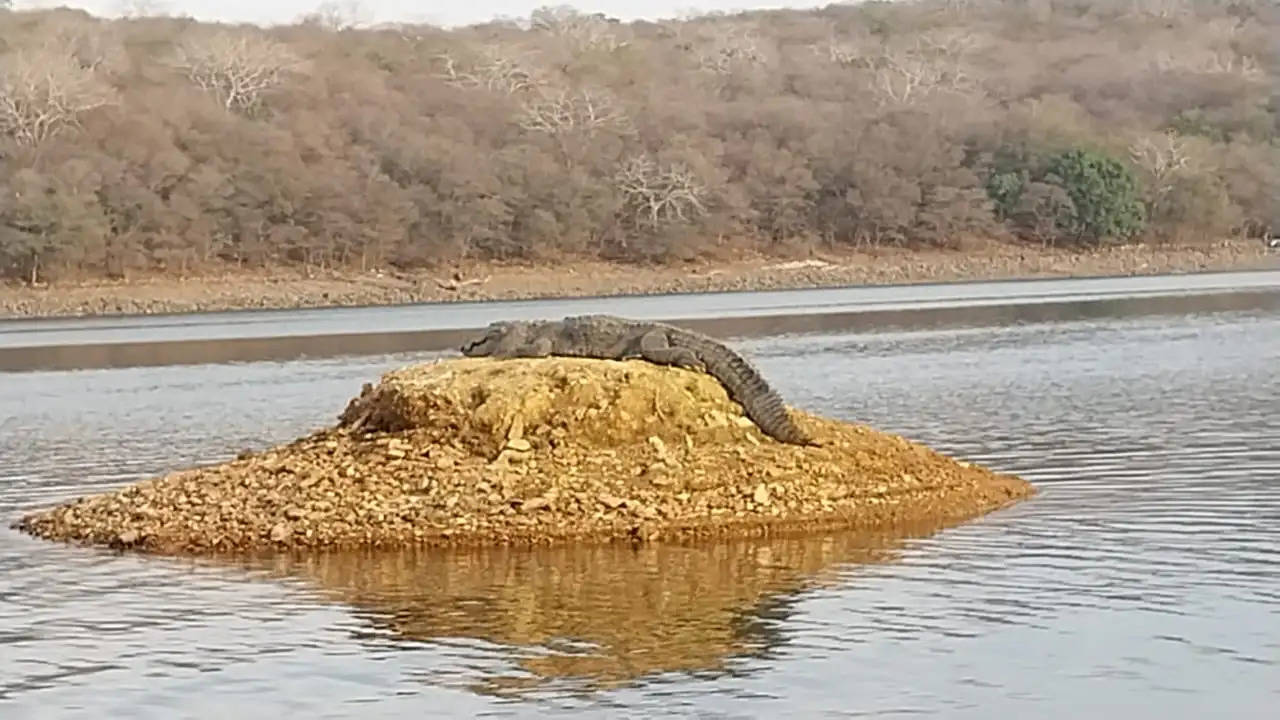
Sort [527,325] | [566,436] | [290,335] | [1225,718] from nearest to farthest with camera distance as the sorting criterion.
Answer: [1225,718]
[566,436]
[527,325]
[290,335]

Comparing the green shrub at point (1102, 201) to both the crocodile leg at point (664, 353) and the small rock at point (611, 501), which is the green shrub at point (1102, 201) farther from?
the small rock at point (611, 501)

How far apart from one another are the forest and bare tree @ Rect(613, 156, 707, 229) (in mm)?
143

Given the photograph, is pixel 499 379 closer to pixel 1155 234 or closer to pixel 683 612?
pixel 683 612

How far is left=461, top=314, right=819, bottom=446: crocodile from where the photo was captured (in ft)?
66.3

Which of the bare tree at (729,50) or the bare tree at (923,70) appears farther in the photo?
the bare tree at (729,50)

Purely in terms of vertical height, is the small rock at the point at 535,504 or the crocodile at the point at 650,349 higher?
the crocodile at the point at 650,349

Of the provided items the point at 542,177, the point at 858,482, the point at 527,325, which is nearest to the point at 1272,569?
the point at 858,482

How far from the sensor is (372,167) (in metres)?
94.7

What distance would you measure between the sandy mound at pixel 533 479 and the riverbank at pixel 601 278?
5526 centimetres

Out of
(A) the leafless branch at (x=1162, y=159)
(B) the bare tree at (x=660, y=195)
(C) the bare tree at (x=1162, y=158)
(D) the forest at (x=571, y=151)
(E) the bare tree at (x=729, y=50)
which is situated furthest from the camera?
(E) the bare tree at (x=729, y=50)

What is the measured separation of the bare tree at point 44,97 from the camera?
9450cm

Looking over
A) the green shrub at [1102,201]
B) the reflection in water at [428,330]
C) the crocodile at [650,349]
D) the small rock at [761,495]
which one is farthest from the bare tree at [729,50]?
the small rock at [761,495]

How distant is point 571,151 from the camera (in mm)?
101562

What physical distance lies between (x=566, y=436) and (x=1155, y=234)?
79.9 metres
